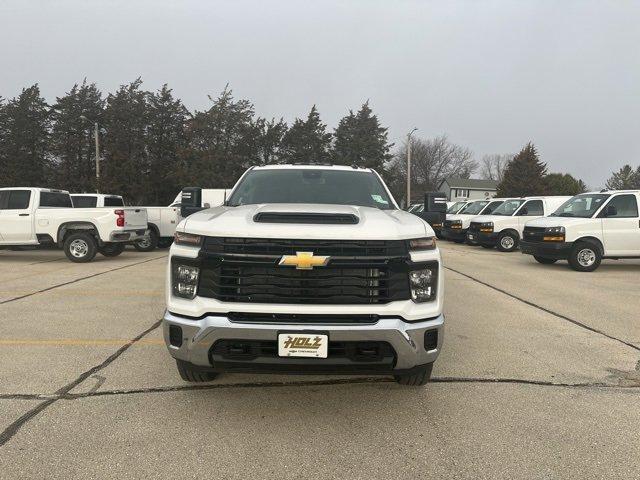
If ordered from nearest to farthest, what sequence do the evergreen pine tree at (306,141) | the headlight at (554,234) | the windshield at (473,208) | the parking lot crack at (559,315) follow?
the parking lot crack at (559,315), the headlight at (554,234), the windshield at (473,208), the evergreen pine tree at (306,141)

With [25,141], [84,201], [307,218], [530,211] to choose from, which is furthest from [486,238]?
[25,141]

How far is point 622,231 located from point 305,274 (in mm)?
10889

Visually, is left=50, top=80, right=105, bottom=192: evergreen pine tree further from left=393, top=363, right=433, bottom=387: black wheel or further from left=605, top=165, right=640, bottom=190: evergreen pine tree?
left=605, top=165, right=640, bottom=190: evergreen pine tree

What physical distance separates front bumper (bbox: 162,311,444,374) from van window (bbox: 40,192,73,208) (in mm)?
11598

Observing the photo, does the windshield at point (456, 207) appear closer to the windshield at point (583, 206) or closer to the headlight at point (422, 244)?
the windshield at point (583, 206)

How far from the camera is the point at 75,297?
7.63 m

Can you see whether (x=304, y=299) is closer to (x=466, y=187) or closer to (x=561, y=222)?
(x=561, y=222)

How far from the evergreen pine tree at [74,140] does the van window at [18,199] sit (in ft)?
112

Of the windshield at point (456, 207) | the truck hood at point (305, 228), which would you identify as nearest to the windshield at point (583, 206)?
the windshield at point (456, 207)

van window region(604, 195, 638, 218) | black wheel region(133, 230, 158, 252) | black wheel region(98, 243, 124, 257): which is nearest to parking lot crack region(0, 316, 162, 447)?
black wheel region(98, 243, 124, 257)

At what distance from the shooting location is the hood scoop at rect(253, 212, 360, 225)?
3.34 meters

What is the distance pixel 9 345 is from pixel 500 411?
15.9ft

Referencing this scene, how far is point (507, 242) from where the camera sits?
1672 centimetres

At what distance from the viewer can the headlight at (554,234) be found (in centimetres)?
1138
